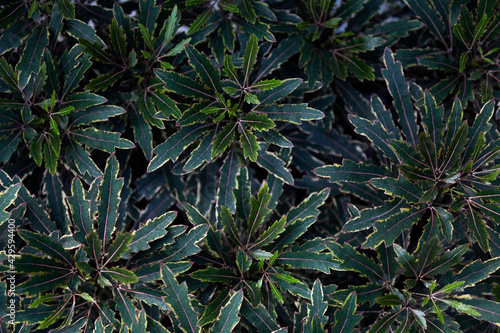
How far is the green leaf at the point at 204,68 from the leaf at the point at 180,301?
1.93ft

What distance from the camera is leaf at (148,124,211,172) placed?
4.17 ft

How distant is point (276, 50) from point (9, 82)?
2.95 ft

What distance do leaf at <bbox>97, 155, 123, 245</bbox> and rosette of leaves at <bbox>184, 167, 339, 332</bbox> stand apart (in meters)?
0.22

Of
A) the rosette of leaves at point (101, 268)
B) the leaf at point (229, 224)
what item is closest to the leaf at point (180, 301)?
the rosette of leaves at point (101, 268)

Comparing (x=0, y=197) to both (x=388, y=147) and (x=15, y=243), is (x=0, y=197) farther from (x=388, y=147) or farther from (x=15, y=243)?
(x=388, y=147)

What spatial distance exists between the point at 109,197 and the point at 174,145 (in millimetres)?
255

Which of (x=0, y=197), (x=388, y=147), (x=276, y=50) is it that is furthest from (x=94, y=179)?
(x=388, y=147)

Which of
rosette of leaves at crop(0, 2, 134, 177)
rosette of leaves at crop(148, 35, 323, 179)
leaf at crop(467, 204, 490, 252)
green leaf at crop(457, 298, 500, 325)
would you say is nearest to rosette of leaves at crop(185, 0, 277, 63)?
rosette of leaves at crop(148, 35, 323, 179)

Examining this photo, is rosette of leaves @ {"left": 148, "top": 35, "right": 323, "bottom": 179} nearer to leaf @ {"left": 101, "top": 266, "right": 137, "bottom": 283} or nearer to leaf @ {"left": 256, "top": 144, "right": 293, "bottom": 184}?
leaf @ {"left": 256, "top": 144, "right": 293, "bottom": 184}

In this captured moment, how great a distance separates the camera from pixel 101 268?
4.02 feet

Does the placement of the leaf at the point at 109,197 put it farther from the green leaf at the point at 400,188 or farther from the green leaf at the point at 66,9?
the green leaf at the point at 400,188

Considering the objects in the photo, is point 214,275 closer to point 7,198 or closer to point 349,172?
point 349,172

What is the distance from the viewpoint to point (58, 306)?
1193 mm

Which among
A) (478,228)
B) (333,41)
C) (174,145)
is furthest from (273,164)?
(478,228)
